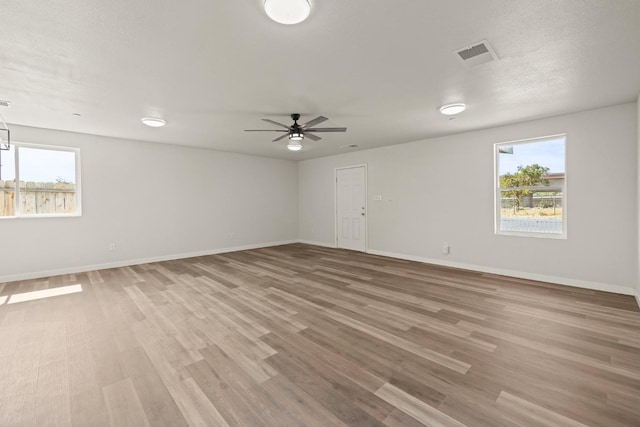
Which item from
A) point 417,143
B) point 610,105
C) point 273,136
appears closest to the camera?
point 610,105

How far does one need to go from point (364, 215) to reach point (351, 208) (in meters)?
0.48

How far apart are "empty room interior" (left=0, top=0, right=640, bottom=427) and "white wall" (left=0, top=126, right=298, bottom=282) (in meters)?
0.04

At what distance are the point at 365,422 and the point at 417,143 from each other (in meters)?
5.34

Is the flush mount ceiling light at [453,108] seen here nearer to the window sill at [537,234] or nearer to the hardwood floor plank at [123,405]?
the window sill at [537,234]

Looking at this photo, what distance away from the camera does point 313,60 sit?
8.34 ft

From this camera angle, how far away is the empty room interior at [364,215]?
6.06ft

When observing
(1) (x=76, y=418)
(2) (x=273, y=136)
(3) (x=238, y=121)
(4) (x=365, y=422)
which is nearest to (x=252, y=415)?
(4) (x=365, y=422)

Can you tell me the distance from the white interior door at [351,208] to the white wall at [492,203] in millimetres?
233

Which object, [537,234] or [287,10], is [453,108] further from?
[287,10]

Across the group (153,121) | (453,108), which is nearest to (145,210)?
(153,121)

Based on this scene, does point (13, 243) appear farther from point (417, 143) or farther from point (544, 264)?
point (544, 264)

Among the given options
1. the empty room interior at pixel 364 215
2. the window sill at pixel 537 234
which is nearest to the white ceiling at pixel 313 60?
the empty room interior at pixel 364 215

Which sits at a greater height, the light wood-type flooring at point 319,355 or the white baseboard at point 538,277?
the white baseboard at point 538,277

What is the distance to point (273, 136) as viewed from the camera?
5.40 meters
